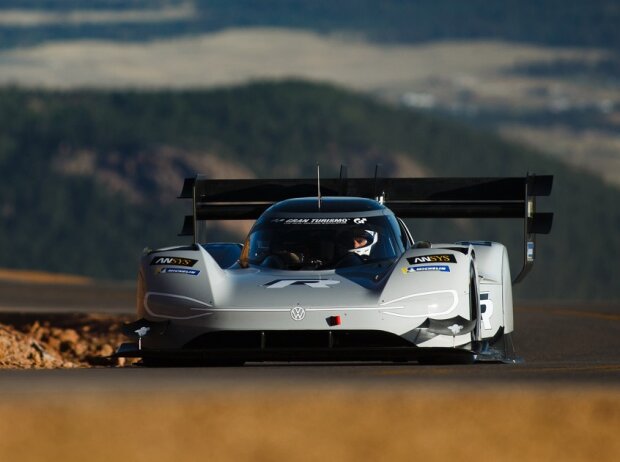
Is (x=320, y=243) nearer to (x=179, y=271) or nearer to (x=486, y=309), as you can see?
(x=486, y=309)

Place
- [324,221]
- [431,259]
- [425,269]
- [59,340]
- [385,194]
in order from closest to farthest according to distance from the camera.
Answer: [425,269] < [431,259] < [324,221] < [385,194] < [59,340]

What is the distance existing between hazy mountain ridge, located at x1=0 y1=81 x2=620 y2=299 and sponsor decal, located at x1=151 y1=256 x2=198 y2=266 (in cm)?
9861

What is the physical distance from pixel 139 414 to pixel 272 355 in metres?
4.43

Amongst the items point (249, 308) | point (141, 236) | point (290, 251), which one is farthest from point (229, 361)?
point (141, 236)

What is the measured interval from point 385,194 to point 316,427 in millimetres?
10223

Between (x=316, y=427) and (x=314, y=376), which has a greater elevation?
(x=316, y=427)

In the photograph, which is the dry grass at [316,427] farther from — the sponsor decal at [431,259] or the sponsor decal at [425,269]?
the sponsor decal at [431,259]

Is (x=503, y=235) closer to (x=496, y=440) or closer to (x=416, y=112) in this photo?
(x=416, y=112)

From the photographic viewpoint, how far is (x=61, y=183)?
435ft

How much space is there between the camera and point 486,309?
50.4ft

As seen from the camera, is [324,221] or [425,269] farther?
[324,221]

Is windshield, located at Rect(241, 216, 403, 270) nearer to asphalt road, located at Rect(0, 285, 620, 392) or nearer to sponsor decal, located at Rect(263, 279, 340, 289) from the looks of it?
sponsor decal, located at Rect(263, 279, 340, 289)

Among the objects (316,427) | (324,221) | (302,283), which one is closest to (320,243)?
(324,221)

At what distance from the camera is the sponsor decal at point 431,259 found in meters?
13.8
